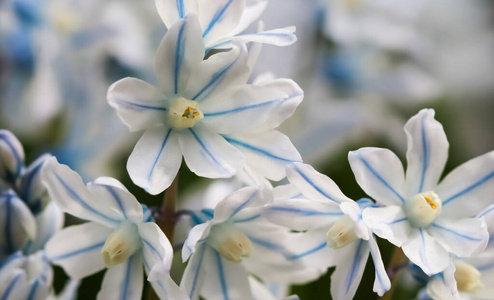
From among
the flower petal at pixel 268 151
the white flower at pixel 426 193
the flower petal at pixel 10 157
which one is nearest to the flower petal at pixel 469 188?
the white flower at pixel 426 193

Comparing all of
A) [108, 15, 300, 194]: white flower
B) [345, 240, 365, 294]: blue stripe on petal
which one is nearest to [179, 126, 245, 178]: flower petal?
[108, 15, 300, 194]: white flower

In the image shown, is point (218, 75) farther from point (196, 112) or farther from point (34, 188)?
point (34, 188)

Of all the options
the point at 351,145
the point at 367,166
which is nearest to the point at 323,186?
the point at 367,166

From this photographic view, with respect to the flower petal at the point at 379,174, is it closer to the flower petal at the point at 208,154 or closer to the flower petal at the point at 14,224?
the flower petal at the point at 208,154

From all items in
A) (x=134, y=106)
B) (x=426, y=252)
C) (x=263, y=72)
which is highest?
(x=134, y=106)

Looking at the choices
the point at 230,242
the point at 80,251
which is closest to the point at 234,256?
the point at 230,242

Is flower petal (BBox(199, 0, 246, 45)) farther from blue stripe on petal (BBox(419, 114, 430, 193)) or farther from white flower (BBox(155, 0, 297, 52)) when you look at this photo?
blue stripe on petal (BBox(419, 114, 430, 193))
